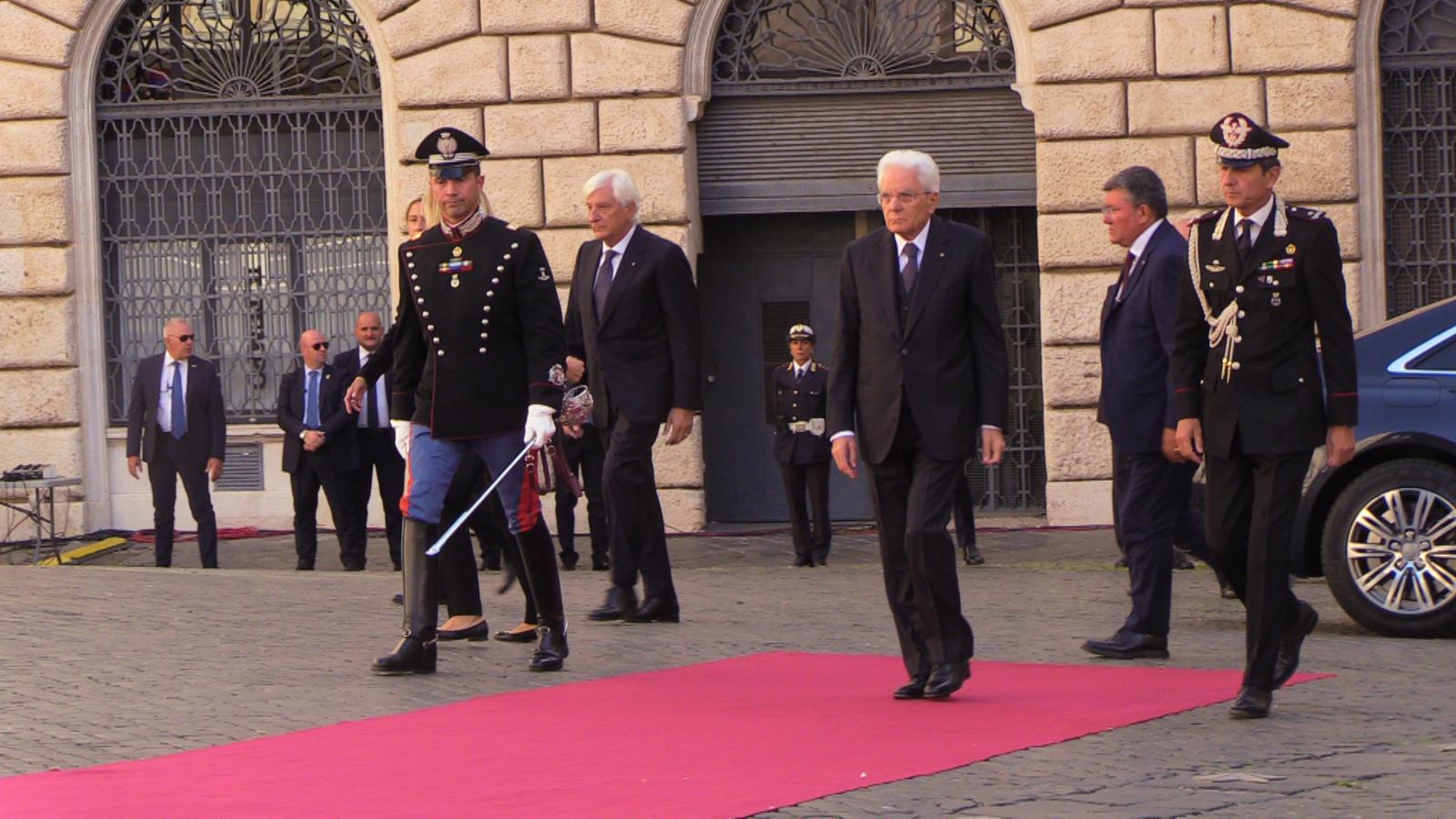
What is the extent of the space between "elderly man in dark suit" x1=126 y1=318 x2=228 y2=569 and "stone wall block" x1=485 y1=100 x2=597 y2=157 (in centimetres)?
259

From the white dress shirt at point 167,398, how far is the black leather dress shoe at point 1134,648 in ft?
27.2

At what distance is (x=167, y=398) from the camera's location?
15594mm

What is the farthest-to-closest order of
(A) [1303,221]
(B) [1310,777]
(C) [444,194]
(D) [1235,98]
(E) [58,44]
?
(E) [58,44]
(D) [1235,98]
(C) [444,194]
(A) [1303,221]
(B) [1310,777]

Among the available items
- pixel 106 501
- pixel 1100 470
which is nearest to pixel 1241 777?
pixel 1100 470

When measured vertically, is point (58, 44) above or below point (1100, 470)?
above

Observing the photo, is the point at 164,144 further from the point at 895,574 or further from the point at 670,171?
the point at 895,574

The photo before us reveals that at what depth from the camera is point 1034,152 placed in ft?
54.2

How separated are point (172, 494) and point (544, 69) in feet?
12.8

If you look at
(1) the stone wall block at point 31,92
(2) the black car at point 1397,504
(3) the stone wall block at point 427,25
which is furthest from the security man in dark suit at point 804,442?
(1) the stone wall block at point 31,92

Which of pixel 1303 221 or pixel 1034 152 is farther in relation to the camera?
pixel 1034 152

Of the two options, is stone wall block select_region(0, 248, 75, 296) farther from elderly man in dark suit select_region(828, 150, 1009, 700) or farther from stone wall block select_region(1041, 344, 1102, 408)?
elderly man in dark suit select_region(828, 150, 1009, 700)

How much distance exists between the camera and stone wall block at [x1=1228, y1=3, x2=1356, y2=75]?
51.9 ft

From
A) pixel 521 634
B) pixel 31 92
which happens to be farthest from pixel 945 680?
pixel 31 92

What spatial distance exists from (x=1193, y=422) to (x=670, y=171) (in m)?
9.32
